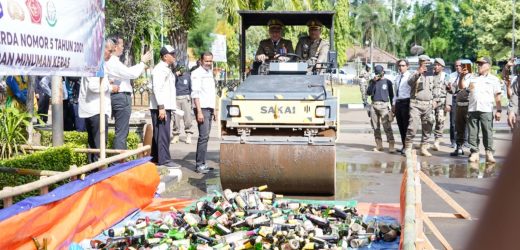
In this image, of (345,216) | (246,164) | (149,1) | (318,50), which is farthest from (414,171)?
(149,1)

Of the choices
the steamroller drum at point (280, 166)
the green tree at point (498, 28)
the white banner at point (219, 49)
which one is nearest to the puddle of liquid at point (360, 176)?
the steamroller drum at point (280, 166)

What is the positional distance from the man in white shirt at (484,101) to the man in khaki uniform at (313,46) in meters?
3.29

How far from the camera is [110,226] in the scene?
6.43 metres

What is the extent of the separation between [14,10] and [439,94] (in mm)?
9779

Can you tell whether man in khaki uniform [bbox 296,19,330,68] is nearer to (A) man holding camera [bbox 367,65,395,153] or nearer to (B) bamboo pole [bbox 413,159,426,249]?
(A) man holding camera [bbox 367,65,395,153]

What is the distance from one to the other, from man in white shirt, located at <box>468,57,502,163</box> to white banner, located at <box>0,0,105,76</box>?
7.16m

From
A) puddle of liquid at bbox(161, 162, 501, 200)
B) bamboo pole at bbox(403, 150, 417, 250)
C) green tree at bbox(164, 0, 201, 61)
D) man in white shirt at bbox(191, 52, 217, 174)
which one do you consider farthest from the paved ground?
green tree at bbox(164, 0, 201, 61)

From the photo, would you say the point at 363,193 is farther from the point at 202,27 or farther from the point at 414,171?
the point at 202,27

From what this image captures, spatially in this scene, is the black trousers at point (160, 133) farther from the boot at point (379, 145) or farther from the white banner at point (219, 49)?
the white banner at point (219, 49)

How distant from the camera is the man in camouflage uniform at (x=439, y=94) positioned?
41.2ft

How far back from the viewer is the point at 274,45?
9.89m

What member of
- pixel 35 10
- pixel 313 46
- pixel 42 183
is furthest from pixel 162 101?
pixel 42 183

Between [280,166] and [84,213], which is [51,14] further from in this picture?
[280,166]

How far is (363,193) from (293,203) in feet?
6.64
